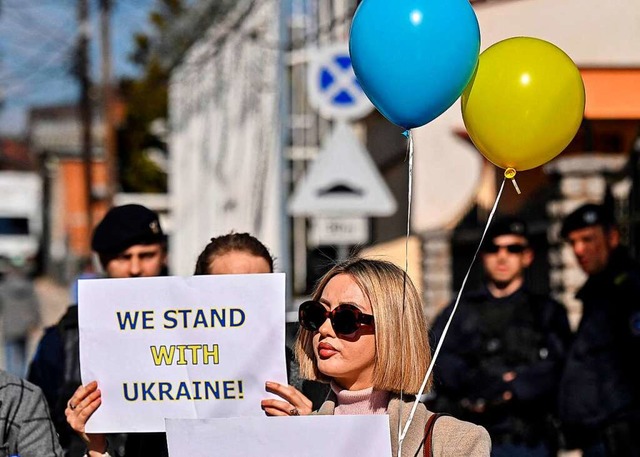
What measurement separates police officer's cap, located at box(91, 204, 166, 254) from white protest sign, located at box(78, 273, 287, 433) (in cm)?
124

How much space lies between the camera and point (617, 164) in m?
11.2

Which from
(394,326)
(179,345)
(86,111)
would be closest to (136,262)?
(179,345)

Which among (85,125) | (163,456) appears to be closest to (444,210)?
(163,456)

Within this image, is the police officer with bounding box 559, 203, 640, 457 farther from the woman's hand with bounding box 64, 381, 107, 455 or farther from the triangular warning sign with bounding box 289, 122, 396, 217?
the triangular warning sign with bounding box 289, 122, 396, 217

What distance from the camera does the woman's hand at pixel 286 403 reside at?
4113 mm

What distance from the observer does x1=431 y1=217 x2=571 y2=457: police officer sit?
6520mm

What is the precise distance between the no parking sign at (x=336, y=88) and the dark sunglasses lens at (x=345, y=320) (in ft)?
23.8

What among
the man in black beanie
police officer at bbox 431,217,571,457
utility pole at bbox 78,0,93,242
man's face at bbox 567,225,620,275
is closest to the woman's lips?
the man in black beanie

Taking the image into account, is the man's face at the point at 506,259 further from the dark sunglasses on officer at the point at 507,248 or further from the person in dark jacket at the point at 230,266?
the person in dark jacket at the point at 230,266

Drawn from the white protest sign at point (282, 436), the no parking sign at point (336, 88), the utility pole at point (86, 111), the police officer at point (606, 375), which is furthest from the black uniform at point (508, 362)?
the utility pole at point (86, 111)

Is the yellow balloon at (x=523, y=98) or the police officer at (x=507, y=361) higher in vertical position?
the yellow balloon at (x=523, y=98)

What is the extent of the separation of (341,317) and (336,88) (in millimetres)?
7420

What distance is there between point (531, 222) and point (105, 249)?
8.14 metres

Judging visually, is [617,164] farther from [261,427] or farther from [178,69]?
[178,69]
